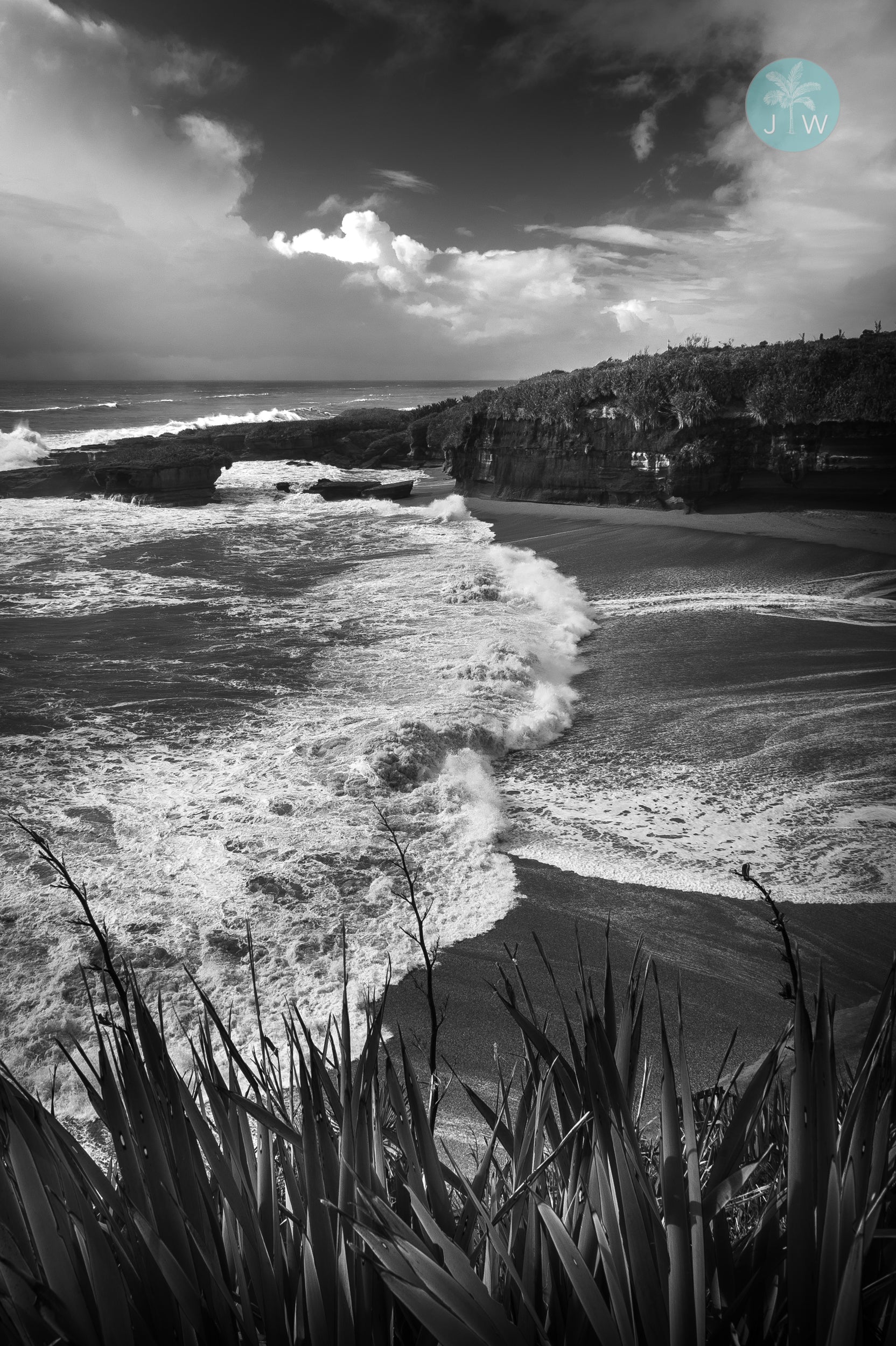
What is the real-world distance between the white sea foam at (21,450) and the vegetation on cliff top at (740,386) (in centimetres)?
1850

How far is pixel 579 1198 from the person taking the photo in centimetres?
102

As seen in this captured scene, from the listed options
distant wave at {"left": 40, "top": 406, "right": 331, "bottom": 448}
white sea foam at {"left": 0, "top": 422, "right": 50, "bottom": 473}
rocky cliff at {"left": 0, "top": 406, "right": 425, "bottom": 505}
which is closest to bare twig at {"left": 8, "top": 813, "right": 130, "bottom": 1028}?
rocky cliff at {"left": 0, "top": 406, "right": 425, "bottom": 505}

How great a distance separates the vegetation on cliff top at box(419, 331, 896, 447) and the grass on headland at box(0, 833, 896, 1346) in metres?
17.1

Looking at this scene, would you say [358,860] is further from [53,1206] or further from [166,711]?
[53,1206]

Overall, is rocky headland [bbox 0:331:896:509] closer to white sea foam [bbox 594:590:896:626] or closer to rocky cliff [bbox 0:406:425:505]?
rocky cliff [bbox 0:406:425:505]

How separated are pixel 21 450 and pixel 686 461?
25241 millimetres

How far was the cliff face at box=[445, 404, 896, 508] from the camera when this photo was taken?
1536cm

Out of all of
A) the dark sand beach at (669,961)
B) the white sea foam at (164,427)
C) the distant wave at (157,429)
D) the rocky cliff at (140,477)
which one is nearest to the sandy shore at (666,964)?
the dark sand beach at (669,961)

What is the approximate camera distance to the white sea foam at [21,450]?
27.2 metres

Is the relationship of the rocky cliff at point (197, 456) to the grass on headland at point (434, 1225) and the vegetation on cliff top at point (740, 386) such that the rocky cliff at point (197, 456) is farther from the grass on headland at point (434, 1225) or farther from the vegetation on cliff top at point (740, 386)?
the grass on headland at point (434, 1225)

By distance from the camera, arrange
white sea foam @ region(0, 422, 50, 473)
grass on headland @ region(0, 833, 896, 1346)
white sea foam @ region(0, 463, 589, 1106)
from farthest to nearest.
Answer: white sea foam @ region(0, 422, 50, 473)
white sea foam @ region(0, 463, 589, 1106)
grass on headland @ region(0, 833, 896, 1346)

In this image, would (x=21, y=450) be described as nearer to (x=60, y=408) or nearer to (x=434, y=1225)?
(x=60, y=408)

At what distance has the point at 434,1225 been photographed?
0.88 metres

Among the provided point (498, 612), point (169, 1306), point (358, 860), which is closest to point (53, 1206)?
point (169, 1306)
